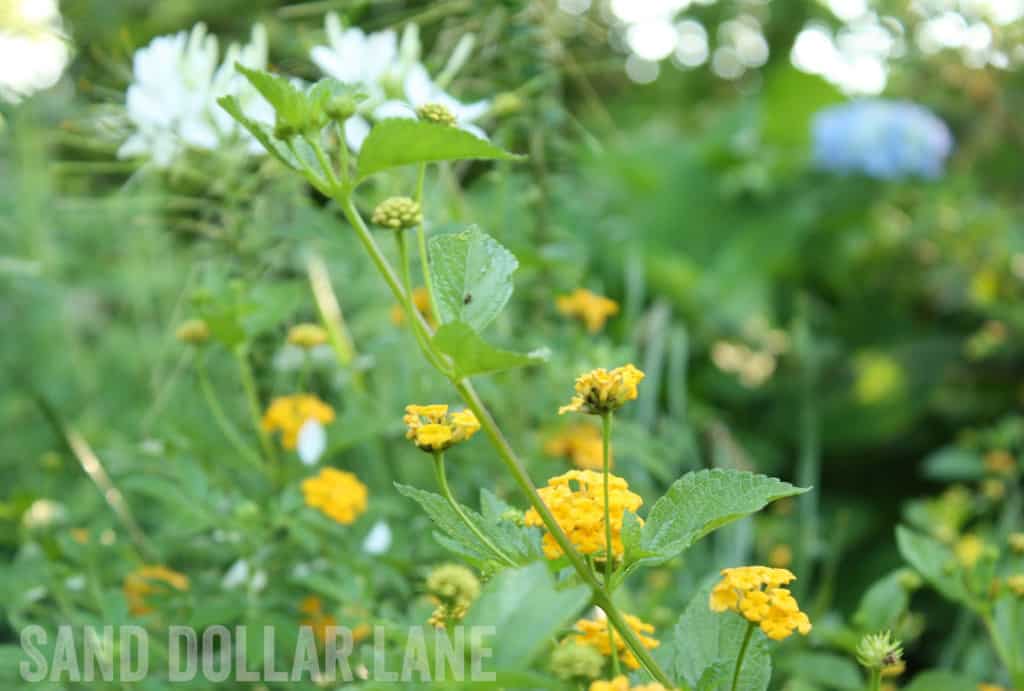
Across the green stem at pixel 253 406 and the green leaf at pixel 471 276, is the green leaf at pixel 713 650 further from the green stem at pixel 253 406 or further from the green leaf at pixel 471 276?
the green stem at pixel 253 406

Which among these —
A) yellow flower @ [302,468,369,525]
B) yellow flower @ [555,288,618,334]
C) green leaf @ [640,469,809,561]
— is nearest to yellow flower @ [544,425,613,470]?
yellow flower @ [555,288,618,334]

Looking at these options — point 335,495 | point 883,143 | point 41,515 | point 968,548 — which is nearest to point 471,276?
point 335,495

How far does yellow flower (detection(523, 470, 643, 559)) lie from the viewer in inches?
17.4

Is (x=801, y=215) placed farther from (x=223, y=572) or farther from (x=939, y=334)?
(x=223, y=572)

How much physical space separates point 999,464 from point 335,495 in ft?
2.45

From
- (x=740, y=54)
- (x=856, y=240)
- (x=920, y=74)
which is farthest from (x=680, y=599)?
(x=740, y=54)

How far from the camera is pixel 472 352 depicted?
406mm

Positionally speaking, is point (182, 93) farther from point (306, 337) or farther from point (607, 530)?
point (607, 530)

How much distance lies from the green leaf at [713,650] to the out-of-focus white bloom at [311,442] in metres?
0.38

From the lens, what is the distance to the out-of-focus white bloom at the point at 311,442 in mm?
813

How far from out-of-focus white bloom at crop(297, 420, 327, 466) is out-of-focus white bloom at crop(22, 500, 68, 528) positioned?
24cm

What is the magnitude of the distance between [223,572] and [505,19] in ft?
1.85

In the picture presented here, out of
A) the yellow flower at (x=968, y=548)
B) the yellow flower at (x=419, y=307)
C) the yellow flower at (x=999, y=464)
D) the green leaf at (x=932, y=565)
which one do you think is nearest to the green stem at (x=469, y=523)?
the green leaf at (x=932, y=565)

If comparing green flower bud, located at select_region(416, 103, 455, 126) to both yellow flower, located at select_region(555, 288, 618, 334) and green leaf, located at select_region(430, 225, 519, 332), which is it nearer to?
green leaf, located at select_region(430, 225, 519, 332)
